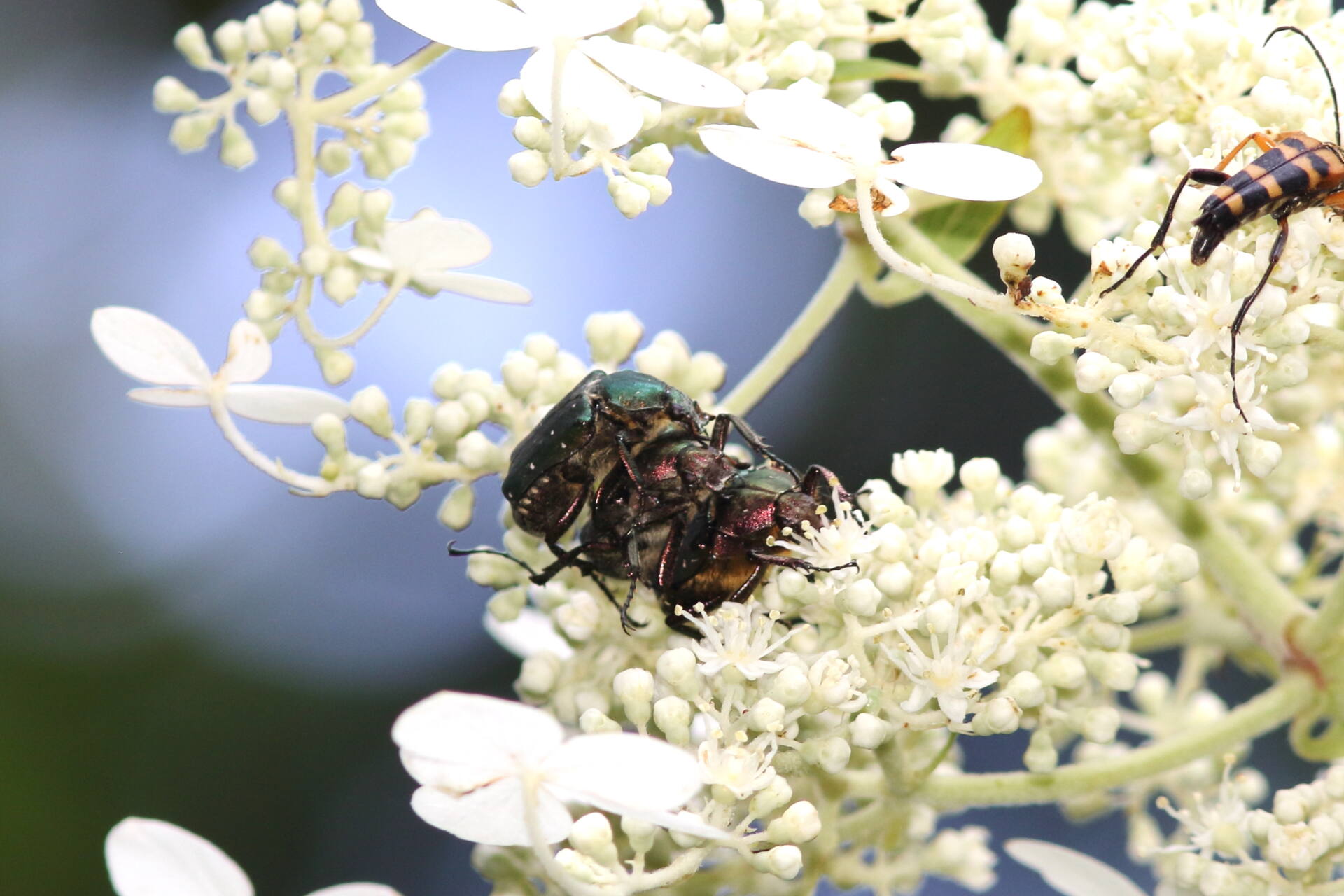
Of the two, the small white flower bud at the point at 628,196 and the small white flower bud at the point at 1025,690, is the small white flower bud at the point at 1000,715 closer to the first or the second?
the small white flower bud at the point at 1025,690

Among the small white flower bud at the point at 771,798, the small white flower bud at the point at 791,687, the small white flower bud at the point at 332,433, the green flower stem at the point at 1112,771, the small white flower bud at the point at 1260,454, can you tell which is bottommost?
the green flower stem at the point at 1112,771

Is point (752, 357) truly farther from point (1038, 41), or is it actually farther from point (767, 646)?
point (767, 646)

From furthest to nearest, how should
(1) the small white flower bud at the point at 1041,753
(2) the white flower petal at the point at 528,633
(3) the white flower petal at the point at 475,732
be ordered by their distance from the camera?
(2) the white flower petal at the point at 528,633, (1) the small white flower bud at the point at 1041,753, (3) the white flower petal at the point at 475,732

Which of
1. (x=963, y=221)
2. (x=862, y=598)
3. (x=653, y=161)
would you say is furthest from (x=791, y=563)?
(x=963, y=221)

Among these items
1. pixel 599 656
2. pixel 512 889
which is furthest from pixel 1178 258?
pixel 512 889

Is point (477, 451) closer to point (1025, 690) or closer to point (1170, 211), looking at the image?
→ point (1025, 690)

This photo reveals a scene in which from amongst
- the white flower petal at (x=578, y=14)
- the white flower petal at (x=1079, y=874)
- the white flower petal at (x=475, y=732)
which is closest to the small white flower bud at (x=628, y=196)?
the white flower petal at (x=578, y=14)
